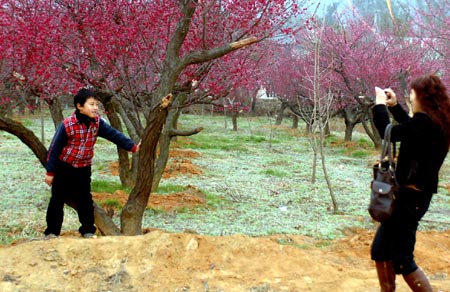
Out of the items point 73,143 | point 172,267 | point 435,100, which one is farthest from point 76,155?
point 435,100

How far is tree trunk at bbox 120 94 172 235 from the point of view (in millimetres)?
4902

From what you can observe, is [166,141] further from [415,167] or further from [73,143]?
[415,167]

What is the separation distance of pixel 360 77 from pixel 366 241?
1271 centimetres

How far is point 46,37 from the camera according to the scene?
7004mm

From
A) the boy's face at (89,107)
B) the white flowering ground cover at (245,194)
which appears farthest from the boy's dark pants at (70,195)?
the white flowering ground cover at (245,194)

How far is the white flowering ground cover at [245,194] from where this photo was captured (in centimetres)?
658

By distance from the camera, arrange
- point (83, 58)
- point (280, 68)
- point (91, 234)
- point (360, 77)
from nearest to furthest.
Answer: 1. point (91, 234)
2. point (83, 58)
3. point (360, 77)
4. point (280, 68)

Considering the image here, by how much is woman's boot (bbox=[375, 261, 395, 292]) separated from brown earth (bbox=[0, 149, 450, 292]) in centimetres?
73

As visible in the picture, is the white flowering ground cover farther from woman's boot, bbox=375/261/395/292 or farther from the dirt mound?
woman's boot, bbox=375/261/395/292

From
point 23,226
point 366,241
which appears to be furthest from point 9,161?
point 366,241

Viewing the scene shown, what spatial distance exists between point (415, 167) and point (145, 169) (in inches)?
114

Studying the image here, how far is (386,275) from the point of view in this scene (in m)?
3.26

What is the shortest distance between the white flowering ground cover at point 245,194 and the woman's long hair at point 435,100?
3628 mm

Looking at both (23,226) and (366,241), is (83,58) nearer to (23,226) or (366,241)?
(23,226)
